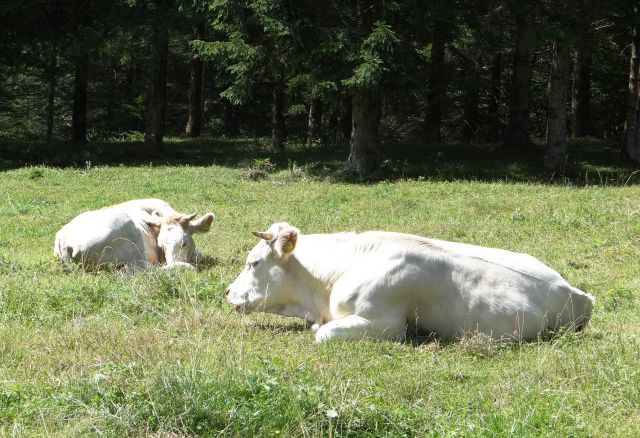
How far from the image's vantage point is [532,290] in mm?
7371

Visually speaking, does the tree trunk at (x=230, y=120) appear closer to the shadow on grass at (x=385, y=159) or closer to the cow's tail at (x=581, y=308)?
the shadow on grass at (x=385, y=159)

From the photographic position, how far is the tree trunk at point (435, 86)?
2644 cm

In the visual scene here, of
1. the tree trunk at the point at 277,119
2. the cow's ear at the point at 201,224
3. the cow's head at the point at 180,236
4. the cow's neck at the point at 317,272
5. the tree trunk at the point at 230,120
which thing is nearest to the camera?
the cow's neck at the point at 317,272

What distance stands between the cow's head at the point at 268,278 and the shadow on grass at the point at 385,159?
501 inches

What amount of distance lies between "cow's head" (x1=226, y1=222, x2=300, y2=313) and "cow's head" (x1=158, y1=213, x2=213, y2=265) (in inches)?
117

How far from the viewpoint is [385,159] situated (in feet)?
79.6

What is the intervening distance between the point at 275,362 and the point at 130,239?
505 cm

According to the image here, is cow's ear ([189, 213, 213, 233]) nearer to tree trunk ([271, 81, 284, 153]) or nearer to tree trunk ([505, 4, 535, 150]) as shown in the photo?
tree trunk ([505, 4, 535, 150])

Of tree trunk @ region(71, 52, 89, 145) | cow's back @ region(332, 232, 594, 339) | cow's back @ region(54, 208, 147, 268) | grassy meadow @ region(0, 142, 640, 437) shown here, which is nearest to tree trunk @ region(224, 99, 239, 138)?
tree trunk @ region(71, 52, 89, 145)

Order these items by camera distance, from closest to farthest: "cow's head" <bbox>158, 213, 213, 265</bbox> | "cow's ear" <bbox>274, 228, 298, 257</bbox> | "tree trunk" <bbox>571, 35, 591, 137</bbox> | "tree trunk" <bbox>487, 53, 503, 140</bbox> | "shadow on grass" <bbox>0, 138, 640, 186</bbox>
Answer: "cow's ear" <bbox>274, 228, 298, 257</bbox>
"cow's head" <bbox>158, 213, 213, 265</bbox>
"shadow on grass" <bbox>0, 138, 640, 186</bbox>
"tree trunk" <bbox>571, 35, 591, 137</bbox>
"tree trunk" <bbox>487, 53, 503, 140</bbox>

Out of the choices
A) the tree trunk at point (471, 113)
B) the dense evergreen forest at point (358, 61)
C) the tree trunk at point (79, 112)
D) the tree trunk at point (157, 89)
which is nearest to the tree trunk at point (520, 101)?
A: the dense evergreen forest at point (358, 61)

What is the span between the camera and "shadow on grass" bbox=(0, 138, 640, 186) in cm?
2145

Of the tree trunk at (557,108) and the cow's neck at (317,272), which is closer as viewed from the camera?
the cow's neck at (317,272)

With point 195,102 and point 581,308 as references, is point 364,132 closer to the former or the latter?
point 581,308
